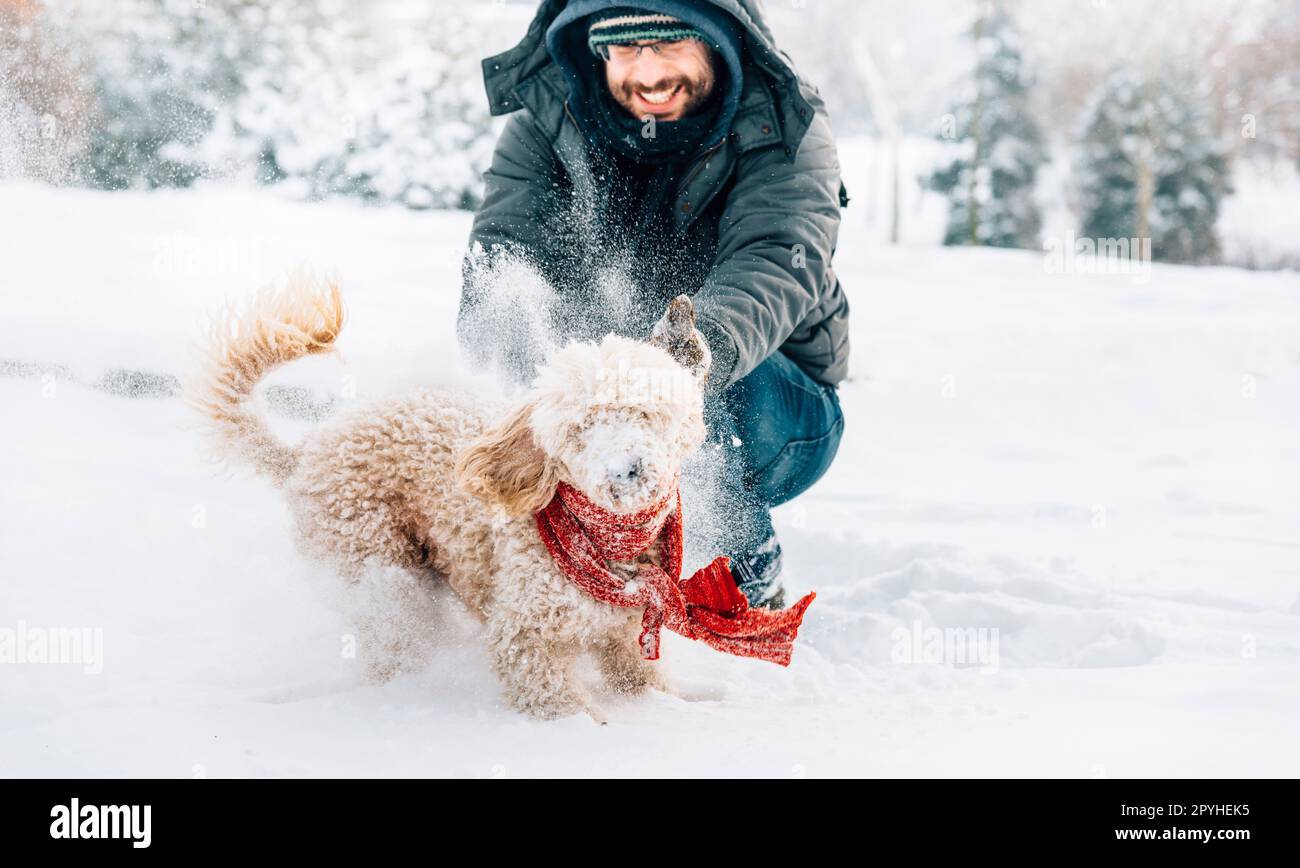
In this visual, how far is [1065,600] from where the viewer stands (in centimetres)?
344

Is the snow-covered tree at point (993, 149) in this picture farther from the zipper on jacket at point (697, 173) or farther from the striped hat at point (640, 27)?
the striped hat at point (640, 27)

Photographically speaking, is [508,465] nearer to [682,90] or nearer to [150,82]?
[682,90]

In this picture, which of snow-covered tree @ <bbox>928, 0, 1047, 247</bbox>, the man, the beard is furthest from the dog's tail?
snow-covered tree @ <bbox>928, 0, 1047, 247</bbox>

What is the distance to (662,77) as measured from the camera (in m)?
2.95

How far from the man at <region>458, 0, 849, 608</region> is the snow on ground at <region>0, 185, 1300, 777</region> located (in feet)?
1.45

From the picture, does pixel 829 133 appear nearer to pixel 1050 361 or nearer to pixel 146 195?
pixel 1050 361

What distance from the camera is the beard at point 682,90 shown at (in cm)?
297

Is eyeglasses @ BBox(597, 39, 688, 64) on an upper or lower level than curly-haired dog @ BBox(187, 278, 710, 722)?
upper

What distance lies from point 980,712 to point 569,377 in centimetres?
122

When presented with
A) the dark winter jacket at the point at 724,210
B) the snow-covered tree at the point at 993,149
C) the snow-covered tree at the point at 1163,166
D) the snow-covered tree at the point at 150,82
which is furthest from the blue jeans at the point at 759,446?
the snow-covered tree at the point at 1163,166

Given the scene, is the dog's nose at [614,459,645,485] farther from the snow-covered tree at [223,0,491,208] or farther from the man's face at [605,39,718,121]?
the snow-covered tree at [223,0,491,208]

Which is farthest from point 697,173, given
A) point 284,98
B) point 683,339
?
point 284,98

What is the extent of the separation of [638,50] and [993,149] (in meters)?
17.9

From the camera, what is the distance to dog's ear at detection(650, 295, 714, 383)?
225cm
